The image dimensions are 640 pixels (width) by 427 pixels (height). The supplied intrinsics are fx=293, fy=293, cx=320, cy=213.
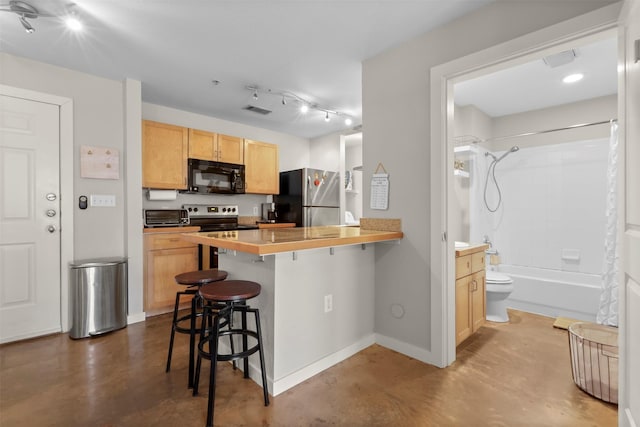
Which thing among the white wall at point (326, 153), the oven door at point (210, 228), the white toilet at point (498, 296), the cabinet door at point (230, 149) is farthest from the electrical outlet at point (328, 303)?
the white wall at point (326, 153)

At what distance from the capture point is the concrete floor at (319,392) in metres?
1.57

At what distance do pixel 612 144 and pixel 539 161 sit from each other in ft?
2.62

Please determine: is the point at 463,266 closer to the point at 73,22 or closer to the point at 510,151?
the point at 510,151

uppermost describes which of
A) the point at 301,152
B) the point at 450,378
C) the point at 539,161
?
the point at 301,152

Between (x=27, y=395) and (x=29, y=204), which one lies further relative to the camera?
(x=29, y=204)

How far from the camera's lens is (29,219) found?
103 inches

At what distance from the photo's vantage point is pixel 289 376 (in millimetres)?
1854

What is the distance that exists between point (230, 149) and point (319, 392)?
10.7 feet

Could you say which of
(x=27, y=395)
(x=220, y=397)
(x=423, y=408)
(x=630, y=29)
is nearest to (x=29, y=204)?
(x=27, y=395)

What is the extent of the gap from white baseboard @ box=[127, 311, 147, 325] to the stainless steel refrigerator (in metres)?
2.23

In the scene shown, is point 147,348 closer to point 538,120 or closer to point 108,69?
point 108,69

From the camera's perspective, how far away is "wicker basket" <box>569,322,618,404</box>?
Answer: 1.69 metres

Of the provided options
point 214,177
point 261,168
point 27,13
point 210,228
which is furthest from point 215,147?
point 27,13

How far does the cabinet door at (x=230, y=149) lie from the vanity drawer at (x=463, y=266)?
3.11 m
